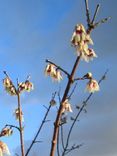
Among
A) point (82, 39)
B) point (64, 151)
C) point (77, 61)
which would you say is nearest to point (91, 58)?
point (82, 39)

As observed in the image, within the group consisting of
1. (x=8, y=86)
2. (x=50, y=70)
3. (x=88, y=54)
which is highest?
(x=8, y=86)

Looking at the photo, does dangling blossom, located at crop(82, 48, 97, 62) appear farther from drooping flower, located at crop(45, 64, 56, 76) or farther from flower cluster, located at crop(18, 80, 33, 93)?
flower cluster, located at crop(18, 80, 33, 93)

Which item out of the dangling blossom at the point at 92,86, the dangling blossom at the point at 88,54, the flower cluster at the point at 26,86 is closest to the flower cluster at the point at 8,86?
the flower cluster at the point at 26,86

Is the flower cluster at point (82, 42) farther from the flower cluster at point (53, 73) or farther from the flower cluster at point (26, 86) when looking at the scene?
the flower cluster at point (26, 86)

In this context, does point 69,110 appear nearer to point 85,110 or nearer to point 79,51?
point 85,110

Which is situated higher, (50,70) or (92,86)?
(50,70)

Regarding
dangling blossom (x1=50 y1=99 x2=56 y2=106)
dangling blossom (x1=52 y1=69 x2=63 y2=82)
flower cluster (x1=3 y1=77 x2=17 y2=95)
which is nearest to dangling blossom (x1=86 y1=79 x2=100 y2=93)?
dangling blossom (x1=52 y1=69 x2=63 y2=82)

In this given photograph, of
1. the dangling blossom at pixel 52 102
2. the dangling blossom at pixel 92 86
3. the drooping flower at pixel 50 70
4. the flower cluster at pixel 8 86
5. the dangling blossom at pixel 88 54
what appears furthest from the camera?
the dangling blossom at pixel 52 102

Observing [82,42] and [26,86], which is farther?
A: [26,86]

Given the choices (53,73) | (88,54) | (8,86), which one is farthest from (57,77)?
(8,86)

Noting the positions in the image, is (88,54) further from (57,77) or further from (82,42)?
(57,77)
